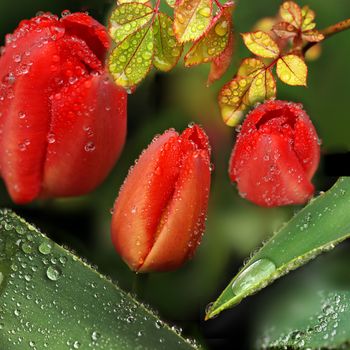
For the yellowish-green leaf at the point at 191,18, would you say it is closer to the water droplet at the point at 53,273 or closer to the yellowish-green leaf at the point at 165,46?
the yellowish-green leaf at the point at 165,46

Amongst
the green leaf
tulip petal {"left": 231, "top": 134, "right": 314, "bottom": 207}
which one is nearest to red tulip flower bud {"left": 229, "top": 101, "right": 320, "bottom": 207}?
tulip petal {"left": 231, "top": 134, "right": 314, "bottom": 207}

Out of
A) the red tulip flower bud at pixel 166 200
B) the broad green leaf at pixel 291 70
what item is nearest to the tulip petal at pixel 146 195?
the red tulip flower bud at pixel 166 200

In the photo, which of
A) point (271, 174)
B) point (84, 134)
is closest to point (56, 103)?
point (84, 134)

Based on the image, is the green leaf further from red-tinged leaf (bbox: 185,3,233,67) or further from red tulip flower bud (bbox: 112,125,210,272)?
red-tinged leaf (bbox: 185,3,233,67)

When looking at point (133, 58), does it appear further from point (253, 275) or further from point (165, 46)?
point (253, 275)

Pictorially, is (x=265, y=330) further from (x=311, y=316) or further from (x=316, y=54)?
(x=316, y=54)
